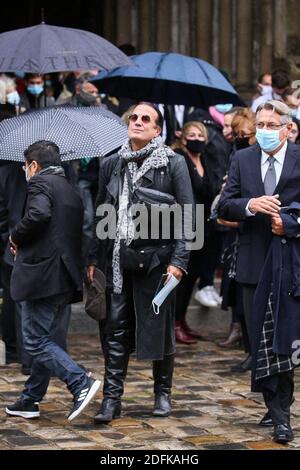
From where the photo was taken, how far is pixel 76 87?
11.6 metres

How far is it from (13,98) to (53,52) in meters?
2.14

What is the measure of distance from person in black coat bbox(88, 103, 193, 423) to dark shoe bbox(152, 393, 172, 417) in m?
0.28

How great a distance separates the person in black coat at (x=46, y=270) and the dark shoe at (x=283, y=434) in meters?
1.16

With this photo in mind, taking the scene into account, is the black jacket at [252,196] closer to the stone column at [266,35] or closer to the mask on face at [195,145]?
the mask on face at [195,145]

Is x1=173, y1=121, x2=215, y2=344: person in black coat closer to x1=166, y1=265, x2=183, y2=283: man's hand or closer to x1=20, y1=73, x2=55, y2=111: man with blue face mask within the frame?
x1=20, y1=73, x2=55, y2=111: man with blue face mask

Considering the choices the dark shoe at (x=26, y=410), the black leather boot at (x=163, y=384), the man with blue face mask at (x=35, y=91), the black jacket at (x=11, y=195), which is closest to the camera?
the dark shoe at (x=26, y=410)

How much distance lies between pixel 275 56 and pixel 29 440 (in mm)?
7648

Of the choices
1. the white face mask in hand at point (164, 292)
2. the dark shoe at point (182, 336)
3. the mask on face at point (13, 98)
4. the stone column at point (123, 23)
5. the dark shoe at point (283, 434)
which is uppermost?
the stone column at point (123, 23)

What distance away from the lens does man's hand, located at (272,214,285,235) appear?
7.44 meters

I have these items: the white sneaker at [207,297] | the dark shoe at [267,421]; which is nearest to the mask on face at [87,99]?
the white sneaker at [207,297]

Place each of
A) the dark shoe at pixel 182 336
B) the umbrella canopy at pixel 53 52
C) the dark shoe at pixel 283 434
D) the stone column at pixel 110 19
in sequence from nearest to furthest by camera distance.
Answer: the dark shoe at pixel 283 434
the umbrella canopy at pixel 53 52
the dark shoe at pixel 182 336
the stone column at pixel 110 19

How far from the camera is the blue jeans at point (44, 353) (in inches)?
309

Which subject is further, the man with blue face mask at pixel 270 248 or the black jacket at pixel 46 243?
the black jacket at pixel 46 243

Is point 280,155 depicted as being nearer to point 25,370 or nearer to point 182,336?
point 25,370
